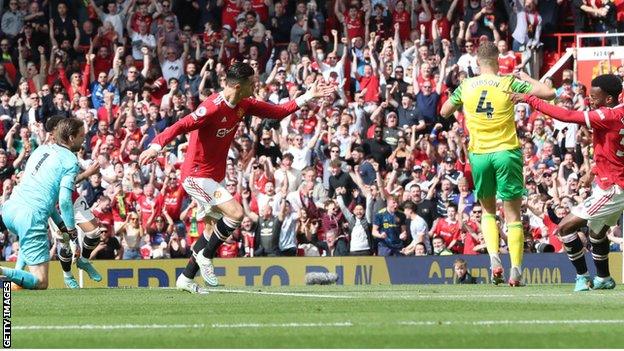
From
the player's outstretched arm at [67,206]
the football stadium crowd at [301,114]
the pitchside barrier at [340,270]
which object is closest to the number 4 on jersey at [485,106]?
the player's outstretched arm at [67,206]

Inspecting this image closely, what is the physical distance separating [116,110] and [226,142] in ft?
48.0

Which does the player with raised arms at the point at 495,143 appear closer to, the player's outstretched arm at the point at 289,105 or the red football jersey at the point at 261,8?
the player's outstretched arm at the point at 289,105

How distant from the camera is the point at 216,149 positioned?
1633 centimetres

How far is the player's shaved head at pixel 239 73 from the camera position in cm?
1577

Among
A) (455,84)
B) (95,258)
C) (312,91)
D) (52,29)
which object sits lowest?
(95,258)

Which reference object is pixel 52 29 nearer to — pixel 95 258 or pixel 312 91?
pixel 95 258

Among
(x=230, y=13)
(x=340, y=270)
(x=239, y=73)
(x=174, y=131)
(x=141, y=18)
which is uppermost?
(x=230, y=13)

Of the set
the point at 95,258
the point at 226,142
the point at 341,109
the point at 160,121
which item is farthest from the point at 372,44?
the point at 226,142

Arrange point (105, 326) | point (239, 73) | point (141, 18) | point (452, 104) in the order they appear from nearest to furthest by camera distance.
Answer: point (105, 326), point (239, 73), point (452, 104), point (141, 18)

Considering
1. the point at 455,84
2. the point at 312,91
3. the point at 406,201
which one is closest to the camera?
the point at 312,91

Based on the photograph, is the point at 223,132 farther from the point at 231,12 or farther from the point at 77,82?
the point at 231,12

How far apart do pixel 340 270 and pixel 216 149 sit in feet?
27.7

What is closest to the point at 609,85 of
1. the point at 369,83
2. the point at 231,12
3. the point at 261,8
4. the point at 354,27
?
the point at 369,83

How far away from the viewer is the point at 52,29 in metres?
33.2
